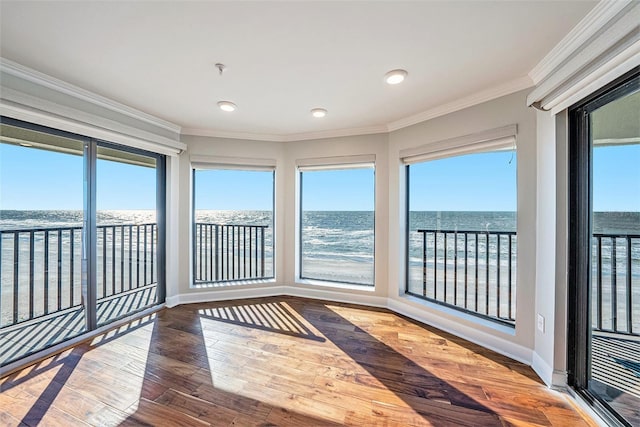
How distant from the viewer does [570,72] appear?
4.92 feet

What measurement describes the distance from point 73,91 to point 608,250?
4.12 m

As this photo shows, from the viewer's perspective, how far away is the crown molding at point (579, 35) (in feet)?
4.30

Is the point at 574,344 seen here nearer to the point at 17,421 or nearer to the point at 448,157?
the point at 448,157

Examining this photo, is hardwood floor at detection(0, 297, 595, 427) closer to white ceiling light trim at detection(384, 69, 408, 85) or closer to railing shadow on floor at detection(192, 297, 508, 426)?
railing shadow on floor at detection(192, 297, 508, 426)

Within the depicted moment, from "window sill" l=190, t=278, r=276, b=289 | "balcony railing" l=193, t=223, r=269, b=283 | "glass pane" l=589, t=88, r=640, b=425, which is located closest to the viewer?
"glass pane" l=589, t=88, r=640, b=425

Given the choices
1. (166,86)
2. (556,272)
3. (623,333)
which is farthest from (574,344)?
(166,86)

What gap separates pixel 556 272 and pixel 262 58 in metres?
2.51

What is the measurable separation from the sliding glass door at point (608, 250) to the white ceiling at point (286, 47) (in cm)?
59

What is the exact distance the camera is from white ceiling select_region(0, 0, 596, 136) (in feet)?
4.48

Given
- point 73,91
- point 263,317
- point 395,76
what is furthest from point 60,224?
point 395,76

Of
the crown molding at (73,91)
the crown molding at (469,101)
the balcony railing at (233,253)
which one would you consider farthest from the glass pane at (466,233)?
the crown molding at (73,91)

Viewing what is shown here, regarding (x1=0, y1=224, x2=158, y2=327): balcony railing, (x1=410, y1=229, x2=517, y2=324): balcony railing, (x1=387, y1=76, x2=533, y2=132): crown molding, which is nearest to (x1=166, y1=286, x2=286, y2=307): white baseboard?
(x1=0, y1=224, x2=158, y2=327): balcony railing

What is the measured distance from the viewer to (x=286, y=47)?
1.67 metres

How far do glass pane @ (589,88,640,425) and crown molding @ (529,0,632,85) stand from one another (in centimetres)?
41
